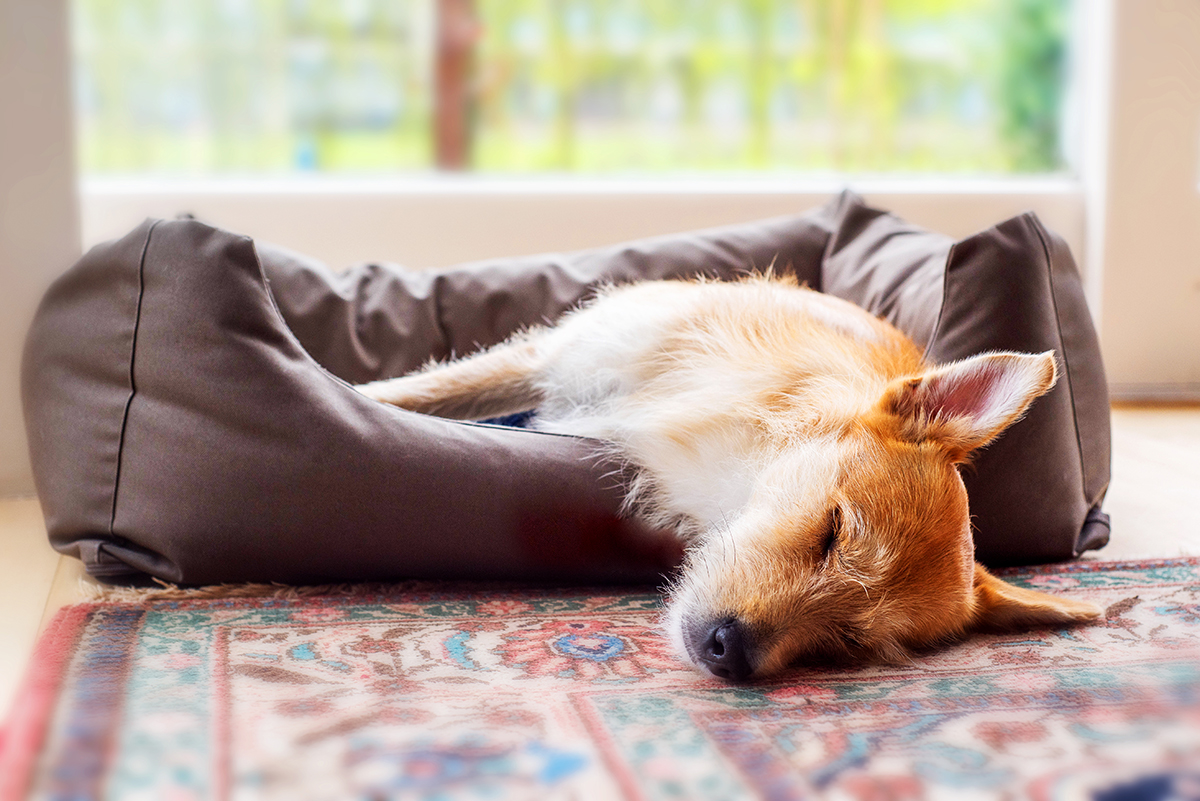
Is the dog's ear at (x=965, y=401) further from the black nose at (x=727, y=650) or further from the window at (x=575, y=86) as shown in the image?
the window at (x=575, y=86)

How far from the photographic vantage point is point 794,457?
5.97 feet

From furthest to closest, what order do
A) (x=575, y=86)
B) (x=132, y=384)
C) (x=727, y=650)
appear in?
(x=575, y=86), (x=132, y=384), (x=727, y=650)

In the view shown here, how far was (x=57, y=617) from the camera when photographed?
5.78ft

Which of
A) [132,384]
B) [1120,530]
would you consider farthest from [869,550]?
[132,384]

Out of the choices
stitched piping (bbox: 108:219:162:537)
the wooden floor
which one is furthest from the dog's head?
stitched piping (bbox: 108:219:162:537)

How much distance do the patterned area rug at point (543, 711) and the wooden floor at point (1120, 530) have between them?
0.08 meters

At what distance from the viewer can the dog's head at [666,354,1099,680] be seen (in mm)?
1579

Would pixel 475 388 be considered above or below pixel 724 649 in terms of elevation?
above

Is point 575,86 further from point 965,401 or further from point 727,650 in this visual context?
point 727,650

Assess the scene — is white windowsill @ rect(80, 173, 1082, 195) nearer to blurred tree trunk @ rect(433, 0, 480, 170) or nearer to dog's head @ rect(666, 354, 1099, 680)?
blurred tree trunk @ rect(433, 0, 480, 170)

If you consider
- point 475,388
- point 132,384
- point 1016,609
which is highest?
point 132,384

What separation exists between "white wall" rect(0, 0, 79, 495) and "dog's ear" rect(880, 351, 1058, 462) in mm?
2096

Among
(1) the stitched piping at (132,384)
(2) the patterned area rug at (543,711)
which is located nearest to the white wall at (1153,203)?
(2) the patterned area rug at (543,711)

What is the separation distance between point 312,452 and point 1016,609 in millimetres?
1273
